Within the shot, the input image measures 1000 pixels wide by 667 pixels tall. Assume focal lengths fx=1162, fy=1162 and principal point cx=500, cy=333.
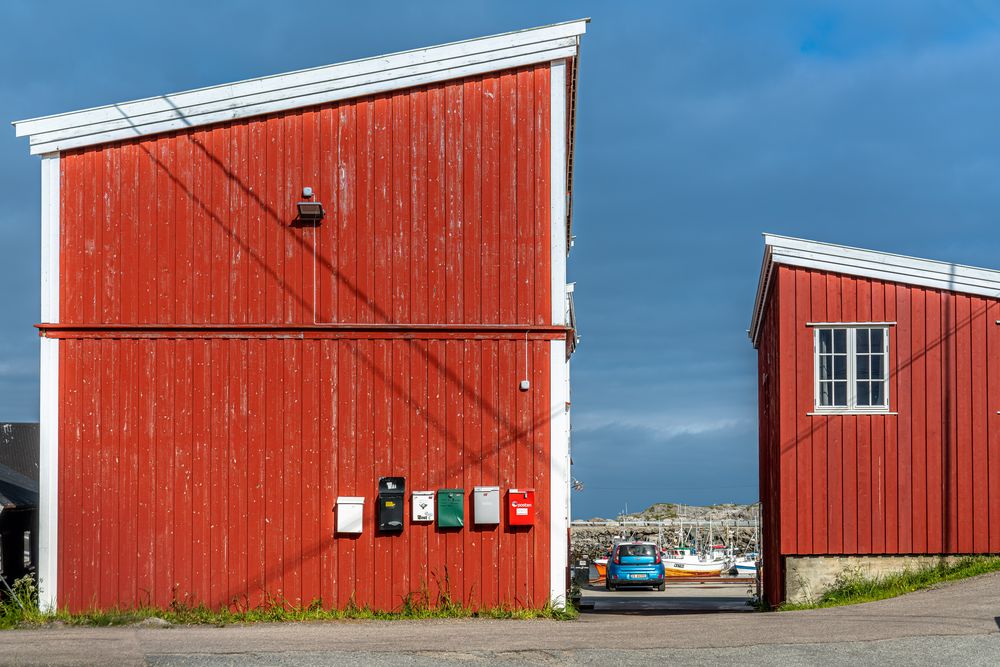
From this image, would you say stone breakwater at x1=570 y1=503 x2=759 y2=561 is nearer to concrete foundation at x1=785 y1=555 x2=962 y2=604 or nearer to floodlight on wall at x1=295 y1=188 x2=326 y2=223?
concrete foundation at x1=785 y1=555 x2=962 y2=604

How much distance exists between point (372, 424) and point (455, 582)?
220 centimetres

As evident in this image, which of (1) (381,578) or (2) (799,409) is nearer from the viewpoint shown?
(1) (381,578)

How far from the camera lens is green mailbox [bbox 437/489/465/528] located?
46.9 feet

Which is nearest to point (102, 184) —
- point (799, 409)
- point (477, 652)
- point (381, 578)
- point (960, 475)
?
point (381, 578)

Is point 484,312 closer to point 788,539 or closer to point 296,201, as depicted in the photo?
point 296,201

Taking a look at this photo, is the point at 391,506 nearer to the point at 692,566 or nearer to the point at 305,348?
the point at 305,348

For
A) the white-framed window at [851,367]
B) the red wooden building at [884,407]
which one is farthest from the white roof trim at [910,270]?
the white-framed window at [851,367]

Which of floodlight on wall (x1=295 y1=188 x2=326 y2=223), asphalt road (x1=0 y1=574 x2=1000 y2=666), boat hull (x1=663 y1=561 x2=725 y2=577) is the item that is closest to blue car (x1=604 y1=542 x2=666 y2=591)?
boat hull (x1=663 y1=561 x2=725 y2=577)

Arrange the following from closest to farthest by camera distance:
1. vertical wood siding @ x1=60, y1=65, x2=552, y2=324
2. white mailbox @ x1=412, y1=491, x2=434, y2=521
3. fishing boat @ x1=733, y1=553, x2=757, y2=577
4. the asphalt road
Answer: the asphalt road → white mailbox @ x1=412, y1=491, x2=434, y2=521 → vertical wood siding @ x1=60, y1=65, x2=552, y2=324 → fishing boat @ x1=733, y1=553, x2=757, y2=577

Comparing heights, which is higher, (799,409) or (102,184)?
(102,184)

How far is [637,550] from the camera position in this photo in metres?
35.0

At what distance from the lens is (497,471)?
47.3 feet

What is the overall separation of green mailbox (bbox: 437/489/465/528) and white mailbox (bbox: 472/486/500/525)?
0.54 feet

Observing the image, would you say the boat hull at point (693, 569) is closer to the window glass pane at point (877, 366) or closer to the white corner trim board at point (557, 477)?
the window glass pane at point (877, 366)
